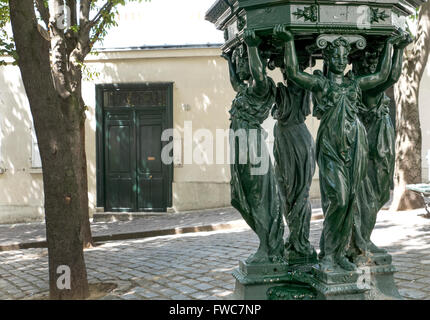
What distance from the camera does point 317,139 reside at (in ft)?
10.0

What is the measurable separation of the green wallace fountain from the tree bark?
6696 millimetres

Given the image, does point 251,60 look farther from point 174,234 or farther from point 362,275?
point 174,234

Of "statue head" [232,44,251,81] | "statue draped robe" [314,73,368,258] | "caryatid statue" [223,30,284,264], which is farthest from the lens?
"statue head" [232,44,251,81]

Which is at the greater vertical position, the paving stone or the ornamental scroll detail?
the ornamental scroll detail

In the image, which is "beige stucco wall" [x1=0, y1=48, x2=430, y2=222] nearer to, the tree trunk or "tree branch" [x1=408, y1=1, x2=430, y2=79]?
"tree branch" [x1=408, y1=1, x2=430, y2=79]

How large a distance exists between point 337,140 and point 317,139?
0.16 meters

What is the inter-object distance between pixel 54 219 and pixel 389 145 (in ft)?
11.0

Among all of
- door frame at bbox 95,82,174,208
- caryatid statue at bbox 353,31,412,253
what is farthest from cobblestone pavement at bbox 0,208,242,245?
caryatid statue at bbox 353,31,412,253

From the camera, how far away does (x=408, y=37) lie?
10.5 feet

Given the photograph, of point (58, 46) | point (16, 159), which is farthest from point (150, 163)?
point (58, 46)

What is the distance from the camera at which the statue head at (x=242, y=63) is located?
3.37 m

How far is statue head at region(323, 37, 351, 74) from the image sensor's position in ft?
9.84

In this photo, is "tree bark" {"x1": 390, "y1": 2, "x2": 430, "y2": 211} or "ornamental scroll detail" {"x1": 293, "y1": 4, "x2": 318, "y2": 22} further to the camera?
"tree bark" {"x1": 390, "y1": 2, "x2": 430, "y2": 211}
